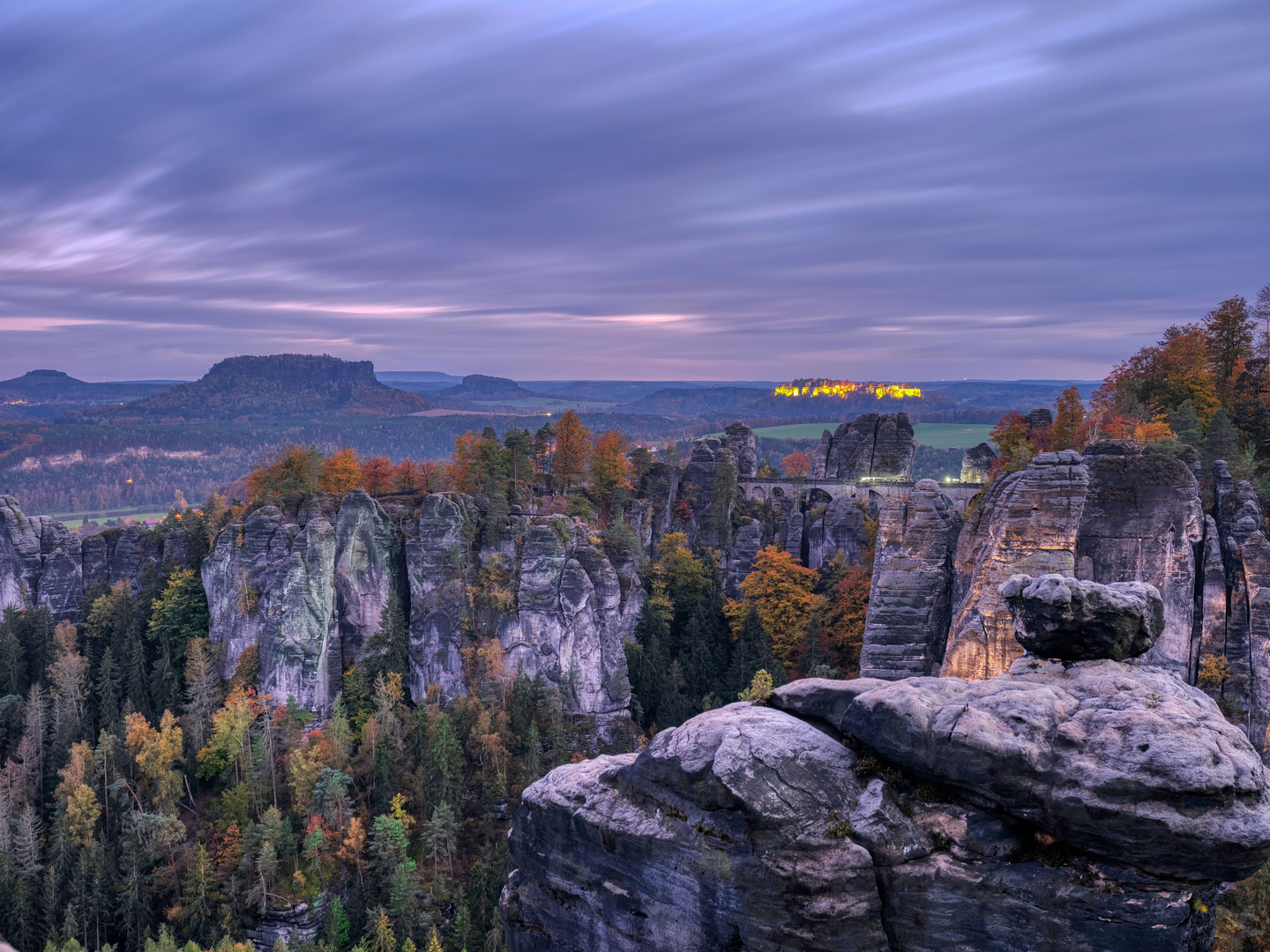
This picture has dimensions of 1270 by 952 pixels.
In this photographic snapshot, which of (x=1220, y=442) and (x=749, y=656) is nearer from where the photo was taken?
(x=1220, y=442)

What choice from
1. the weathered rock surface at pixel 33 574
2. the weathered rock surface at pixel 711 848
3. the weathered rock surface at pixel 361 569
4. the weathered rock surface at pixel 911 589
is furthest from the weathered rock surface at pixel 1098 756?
the weathered rock surface at pixel 33 574

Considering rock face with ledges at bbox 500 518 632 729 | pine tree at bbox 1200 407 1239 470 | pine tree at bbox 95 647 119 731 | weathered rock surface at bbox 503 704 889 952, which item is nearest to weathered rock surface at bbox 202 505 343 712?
pine tree at bbox 95 647 119 731

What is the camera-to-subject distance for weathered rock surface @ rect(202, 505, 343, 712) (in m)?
53.0

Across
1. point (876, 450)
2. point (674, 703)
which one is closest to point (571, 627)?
point (674, 703)

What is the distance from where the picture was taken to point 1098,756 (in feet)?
35.9

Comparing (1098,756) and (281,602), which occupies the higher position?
(1098,756)

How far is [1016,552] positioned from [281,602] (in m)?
45.6

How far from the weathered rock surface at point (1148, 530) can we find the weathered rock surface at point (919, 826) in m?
19.6

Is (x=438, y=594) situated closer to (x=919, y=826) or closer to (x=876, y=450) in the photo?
(x=876, y=450)

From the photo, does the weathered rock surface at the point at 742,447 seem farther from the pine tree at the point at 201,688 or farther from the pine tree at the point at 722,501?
the pine tree at the point at 201,688

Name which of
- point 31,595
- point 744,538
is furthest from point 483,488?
point 31,595

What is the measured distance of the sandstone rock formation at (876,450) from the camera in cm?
7006

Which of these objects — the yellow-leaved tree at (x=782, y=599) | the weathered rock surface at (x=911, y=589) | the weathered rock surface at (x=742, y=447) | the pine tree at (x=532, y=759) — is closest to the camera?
the weathered rock surface at (x=911, y=589)

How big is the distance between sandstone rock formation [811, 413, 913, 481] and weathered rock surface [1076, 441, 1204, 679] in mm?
39024
